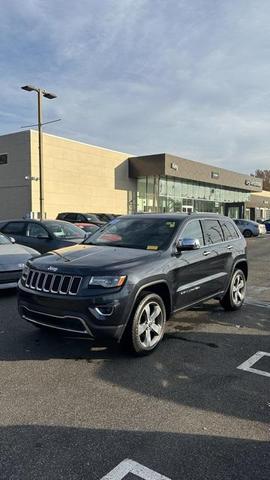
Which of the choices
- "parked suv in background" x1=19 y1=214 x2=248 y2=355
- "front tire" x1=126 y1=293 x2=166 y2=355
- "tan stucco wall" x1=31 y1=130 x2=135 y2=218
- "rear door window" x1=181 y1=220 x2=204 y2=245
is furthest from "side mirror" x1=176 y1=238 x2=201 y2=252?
"tan stucco wall" x1=31 y1=130 x2=135 y2=218

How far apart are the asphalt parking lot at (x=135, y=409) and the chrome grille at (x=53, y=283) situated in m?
0.80

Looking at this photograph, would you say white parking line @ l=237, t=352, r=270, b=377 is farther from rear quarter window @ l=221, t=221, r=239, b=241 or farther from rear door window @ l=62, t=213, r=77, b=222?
rear door window @ l=62, t=213, r=77, b=222

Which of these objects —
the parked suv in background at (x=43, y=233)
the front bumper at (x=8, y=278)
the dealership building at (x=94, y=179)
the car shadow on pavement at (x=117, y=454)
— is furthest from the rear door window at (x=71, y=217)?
the car shadow on pavement at (x=117, y=454)

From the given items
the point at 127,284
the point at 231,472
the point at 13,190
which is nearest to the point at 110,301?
the point at 127,284

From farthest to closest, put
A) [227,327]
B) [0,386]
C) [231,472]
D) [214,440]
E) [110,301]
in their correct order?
[227,327], [110,301], [0,386], [214,440], [231,472]

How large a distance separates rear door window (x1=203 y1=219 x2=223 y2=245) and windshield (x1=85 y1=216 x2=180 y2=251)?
81cm

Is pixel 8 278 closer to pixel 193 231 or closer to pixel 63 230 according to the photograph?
pixel 63 230

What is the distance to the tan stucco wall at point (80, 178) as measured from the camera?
3097cm

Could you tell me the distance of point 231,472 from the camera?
2754mm

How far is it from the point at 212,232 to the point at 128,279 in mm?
2584

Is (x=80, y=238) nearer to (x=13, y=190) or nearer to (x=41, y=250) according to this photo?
(x=41, y=250)

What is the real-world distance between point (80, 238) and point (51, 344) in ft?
19.5

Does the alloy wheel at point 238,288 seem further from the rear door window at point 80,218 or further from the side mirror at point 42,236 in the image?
the rear door window at point 80,218

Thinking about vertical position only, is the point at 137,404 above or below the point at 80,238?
below
